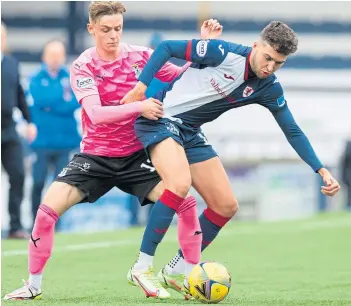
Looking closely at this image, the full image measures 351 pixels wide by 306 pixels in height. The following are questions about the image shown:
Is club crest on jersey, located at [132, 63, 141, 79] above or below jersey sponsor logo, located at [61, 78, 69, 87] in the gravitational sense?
above

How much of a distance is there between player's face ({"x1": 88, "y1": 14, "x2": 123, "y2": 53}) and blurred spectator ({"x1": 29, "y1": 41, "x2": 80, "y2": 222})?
542cm

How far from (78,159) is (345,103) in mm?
18262

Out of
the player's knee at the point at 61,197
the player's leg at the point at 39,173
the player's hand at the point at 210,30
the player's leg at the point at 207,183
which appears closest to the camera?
the player's knee at the point at 61,197

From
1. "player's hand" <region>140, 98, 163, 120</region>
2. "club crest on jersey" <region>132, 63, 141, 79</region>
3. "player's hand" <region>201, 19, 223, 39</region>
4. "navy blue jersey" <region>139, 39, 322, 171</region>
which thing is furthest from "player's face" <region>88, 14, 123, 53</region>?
"player's hand" <region>201, 19, 223, 39</region>

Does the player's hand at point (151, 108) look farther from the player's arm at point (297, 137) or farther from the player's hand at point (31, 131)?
the player's hand at point (31, 131)

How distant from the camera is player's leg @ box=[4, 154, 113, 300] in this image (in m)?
6.27

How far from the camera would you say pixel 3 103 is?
1102 cm

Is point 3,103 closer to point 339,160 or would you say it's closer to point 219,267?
point 219,267

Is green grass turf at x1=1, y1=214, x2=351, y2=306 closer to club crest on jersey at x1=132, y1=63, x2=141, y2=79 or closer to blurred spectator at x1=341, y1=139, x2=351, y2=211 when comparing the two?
club crest on jersey at x1=132, y1=63, x2=141, y2=79

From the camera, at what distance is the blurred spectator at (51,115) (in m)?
11.9

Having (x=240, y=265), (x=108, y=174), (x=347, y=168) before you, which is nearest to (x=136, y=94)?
→ (x=108, y=174)

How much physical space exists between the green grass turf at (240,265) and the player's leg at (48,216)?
0.15 meters

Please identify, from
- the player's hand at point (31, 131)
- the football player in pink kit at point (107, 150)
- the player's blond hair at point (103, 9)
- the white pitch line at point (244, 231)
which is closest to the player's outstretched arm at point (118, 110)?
the football player in pink kit at point (107, 150)

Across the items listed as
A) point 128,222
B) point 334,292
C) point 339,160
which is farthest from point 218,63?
point 339,160
